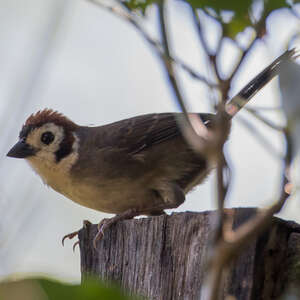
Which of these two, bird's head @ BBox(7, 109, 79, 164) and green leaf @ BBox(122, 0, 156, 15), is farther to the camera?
bird's head @ BBox(7, 109, 79, 164)

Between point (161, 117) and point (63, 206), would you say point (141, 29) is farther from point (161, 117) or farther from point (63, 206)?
point (63, 206)

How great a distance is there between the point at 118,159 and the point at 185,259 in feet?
5.84

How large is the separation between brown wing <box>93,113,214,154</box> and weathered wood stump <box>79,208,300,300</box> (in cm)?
136

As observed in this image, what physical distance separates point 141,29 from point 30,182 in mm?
511

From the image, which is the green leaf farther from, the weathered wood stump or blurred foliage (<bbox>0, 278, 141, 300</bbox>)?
blurred foliage (<bbox>0, 278, 141, 300</bbox>)

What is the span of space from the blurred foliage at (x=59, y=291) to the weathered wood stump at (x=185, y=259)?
1062mm

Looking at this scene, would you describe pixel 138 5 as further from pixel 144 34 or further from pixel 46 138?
pixel 46 138

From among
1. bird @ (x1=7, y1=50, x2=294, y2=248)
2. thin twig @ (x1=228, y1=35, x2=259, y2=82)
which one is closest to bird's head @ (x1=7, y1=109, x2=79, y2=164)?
bird @ (x1=7, y1=50, x2=294, y2=248)

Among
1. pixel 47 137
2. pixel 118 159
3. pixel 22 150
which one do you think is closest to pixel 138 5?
pixel 118 159

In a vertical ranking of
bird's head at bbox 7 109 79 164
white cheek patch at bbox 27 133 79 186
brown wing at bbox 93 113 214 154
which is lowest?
white cheek patch at bbox 27 133 79 186

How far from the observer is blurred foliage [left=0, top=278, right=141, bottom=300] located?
0.99 meters

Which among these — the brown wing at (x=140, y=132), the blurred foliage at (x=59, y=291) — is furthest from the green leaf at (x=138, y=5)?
the brown wing at (x=140, y=132)

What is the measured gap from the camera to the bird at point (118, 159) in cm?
404

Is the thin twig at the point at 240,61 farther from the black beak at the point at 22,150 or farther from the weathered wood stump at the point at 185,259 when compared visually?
the black beak at the point at 22,150
